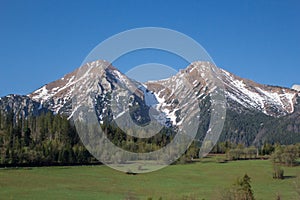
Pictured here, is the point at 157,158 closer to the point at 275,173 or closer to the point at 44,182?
the point at 44,182

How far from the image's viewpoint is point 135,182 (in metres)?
92.2

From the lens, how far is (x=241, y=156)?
156 m

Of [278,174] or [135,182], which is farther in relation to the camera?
[278,174]

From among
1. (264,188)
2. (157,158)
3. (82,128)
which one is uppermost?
(82,128)

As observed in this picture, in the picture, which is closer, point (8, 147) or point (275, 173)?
point (275, 173)

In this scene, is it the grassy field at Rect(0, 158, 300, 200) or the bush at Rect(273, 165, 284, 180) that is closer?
the grassy field at Rect(0, 158, 300, 200)

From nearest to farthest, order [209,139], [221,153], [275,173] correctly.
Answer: [275,173] < [221,153] < [209,139]

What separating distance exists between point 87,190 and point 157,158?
693 inches

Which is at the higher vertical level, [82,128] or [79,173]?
[82,128]

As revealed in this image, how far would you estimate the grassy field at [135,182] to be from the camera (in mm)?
72750

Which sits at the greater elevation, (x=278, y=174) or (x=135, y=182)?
(x=278, y=174)

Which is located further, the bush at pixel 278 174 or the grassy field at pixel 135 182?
the bush at pixel 278 174

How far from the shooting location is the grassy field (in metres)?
72.8

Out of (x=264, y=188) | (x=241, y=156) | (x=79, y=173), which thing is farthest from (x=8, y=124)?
(x=264, y=188)
